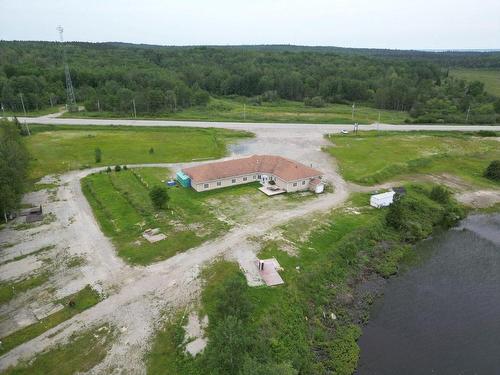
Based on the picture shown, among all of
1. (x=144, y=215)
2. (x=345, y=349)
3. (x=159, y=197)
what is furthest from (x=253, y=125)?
(x=345, y=349)

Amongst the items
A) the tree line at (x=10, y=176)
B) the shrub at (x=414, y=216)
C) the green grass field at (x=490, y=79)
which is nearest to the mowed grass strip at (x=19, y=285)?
the tree line at (x=10, y=176)

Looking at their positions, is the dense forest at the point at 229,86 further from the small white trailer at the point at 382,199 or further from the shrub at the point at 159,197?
the shrub at the point at 159,197

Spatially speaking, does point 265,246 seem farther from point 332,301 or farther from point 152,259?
point 152,259

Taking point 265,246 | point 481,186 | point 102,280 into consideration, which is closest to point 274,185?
point 265,246

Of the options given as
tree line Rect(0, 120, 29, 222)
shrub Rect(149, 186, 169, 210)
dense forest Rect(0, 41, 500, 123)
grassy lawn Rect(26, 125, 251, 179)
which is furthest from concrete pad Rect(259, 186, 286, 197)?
dense forest Rect(0, 41, 500, 123)

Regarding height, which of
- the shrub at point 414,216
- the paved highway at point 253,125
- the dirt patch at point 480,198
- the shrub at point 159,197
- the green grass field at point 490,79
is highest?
the green grass field at point 490,79

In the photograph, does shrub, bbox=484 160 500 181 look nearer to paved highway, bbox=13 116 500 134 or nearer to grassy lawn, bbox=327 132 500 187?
grassy lawn, bbox=327 132 500 187
